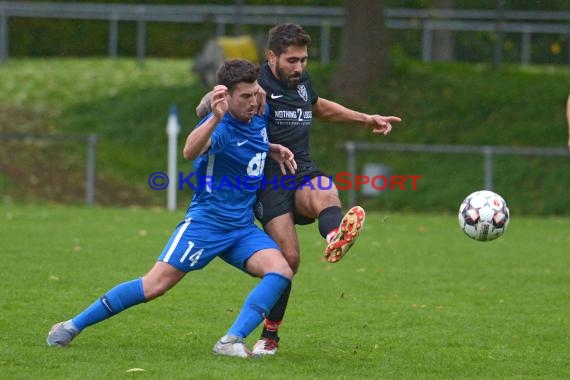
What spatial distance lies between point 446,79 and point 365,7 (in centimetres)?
238

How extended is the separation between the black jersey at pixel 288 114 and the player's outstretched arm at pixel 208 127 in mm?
851

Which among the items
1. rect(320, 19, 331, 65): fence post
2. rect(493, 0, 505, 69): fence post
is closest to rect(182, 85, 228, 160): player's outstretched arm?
rect(493, 0, 505, 69): fence post

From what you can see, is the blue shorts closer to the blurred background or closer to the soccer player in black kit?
the soccer player in black kit

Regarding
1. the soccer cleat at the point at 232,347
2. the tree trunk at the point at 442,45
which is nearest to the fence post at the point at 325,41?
the tree trunk at the point at 442,45

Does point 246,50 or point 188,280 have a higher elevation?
point 246,50

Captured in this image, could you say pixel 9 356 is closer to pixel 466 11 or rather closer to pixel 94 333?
pixel 94 333

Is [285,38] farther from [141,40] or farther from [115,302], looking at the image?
[141,40]

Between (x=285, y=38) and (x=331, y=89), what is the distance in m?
14.4

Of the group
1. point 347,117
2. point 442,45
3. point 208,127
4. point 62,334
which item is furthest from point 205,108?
point 442,45

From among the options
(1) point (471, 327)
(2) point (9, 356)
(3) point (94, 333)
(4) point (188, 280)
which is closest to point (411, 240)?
(4) point (188, 280)

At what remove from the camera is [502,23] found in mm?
23016

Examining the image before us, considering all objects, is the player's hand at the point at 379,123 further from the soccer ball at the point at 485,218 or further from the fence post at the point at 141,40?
the fence post at the point at 141,40

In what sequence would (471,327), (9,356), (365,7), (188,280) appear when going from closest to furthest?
(9,356), (471,327), (188,280), (365,7)

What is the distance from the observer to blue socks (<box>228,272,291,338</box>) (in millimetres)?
6566
